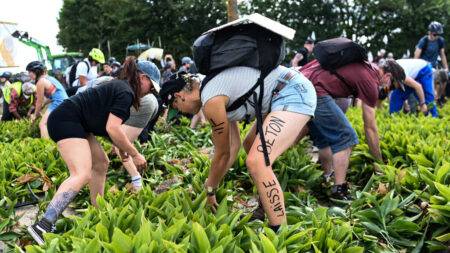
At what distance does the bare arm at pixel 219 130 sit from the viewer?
3455 mm

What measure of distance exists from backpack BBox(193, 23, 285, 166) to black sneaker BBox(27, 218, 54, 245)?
1.59m

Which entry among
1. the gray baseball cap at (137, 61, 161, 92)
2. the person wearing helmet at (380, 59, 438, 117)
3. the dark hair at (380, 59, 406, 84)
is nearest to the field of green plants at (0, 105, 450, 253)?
the person wearing helmet at (380, 59, 438, 117)

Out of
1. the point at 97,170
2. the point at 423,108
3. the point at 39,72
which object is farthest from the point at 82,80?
the point at 423,108

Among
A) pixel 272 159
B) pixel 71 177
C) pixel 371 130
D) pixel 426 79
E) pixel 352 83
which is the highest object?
pixel 352 83

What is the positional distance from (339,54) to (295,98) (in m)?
1.47

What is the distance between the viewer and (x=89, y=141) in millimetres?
4508

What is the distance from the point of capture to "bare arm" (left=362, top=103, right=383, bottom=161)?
509 centimetres

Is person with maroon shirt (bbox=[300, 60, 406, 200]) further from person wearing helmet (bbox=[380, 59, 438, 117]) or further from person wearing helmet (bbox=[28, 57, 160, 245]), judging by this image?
person wearing helmet (bbox=[380, 59, 438, 117])

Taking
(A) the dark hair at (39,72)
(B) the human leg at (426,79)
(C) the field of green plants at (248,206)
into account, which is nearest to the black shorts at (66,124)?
(C) the field of green plants at (248,206)

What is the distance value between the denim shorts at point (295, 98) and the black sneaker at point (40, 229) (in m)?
1.92

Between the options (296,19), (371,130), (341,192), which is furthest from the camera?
(296,19)

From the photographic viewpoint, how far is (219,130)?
3.56 m

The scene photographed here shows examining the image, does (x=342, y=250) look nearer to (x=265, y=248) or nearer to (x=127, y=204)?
(x=265, y=248)

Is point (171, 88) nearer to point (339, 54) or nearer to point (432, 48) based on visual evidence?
point (339, 54)
